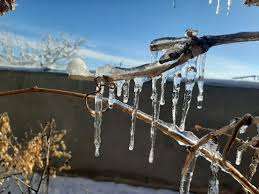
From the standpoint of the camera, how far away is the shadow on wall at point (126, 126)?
8.95 meters

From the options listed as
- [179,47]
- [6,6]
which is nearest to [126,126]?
[6,6]

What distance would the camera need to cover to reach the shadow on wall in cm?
895

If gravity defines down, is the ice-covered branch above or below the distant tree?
below

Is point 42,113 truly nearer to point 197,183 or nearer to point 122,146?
point 122,146

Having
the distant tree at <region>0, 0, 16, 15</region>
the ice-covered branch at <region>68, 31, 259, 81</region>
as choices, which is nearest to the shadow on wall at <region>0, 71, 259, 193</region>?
the distant tree at <region>0, 0, 16, 15</region>

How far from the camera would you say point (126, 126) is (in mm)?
9328

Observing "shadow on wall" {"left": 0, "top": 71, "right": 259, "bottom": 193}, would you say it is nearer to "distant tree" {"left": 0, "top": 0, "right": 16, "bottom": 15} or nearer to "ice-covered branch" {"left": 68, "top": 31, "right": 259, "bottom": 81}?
"distant tree" {"left": 0, "top": 0, "right": 16, "bottom": 15}

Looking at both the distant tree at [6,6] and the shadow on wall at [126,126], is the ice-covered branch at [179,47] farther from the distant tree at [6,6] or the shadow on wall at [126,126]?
the shadow on wall at [126,126]

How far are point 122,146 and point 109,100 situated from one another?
8344 mm

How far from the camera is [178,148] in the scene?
9.14 m

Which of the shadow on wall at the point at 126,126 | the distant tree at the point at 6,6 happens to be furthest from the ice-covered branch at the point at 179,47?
the shadow on wall at the point at 126,126

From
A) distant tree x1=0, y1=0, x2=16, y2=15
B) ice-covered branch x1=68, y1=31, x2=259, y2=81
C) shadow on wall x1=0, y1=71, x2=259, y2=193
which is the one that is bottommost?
shadow on wall x1=0, y1=71, x2=259, y2=193

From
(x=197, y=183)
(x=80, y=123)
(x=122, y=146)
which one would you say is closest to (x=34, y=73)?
(x=80, y=123)

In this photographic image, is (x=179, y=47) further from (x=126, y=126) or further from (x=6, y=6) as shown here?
(x=126, y=126)
